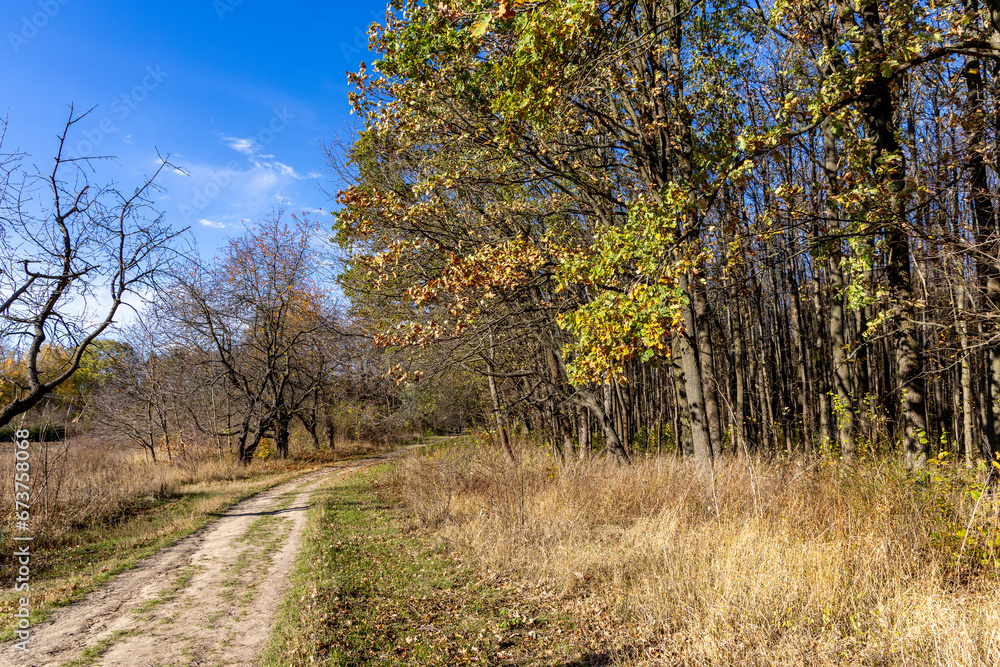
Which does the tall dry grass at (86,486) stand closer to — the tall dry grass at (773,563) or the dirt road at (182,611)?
the dirt road at (182,611)

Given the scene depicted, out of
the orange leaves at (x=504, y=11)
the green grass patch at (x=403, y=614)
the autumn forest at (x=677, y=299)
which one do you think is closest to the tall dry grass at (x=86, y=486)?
the autumn forest at (x=677, y=299)

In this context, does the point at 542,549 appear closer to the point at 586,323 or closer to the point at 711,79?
the point at 586,323

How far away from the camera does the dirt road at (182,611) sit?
16.0 ft

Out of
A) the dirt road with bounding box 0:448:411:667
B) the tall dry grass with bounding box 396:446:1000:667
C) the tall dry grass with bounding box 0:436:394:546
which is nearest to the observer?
the tall dry grass with bounding box 396:446:1000:667

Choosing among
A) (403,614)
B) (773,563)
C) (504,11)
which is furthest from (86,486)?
(773,563)

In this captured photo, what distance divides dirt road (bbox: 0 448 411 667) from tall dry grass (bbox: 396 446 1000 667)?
2983mm

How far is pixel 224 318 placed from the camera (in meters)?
21.6

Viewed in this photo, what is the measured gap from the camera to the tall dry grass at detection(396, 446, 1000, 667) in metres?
4.11

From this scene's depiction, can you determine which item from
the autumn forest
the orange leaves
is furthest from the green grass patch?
the orange leaves

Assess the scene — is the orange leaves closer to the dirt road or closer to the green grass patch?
the green grass patch

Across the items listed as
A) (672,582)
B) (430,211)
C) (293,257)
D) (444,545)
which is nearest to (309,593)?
(444,545)

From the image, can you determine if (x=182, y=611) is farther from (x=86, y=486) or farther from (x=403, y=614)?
(x=86, y=486)

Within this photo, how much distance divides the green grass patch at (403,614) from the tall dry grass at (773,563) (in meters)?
0.50

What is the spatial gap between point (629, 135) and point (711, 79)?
1.64 m
